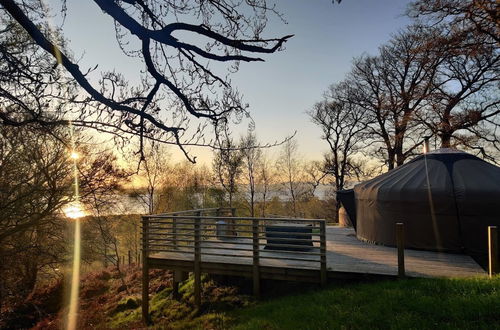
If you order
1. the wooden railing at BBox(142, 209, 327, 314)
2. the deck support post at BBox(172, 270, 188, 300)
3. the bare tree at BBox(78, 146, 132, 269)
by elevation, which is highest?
the bare tree at BBox(78, 146, 132, 269)

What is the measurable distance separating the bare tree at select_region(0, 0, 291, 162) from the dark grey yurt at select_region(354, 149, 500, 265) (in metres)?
5.66

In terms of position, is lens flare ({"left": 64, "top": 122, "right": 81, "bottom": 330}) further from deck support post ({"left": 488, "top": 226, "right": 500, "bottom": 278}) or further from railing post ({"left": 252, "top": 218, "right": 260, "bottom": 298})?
deck support post ({"left": 488, "top": 226, "right": 500, "bottom": 278})

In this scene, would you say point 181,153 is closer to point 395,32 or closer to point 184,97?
point 184,97

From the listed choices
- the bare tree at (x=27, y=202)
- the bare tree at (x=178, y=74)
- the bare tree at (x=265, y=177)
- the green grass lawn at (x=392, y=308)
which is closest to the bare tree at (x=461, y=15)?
the green grass lawn at (x=392, y=308)

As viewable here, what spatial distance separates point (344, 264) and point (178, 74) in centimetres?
439

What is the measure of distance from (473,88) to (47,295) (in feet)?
57.9

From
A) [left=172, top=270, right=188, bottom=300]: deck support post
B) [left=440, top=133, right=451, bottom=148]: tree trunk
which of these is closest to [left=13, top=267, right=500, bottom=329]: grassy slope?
[left=172, top=270, right=188, bottom=300]: deck support post

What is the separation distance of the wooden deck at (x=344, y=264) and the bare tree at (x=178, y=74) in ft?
10.3

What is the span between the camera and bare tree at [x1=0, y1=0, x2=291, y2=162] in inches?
88.0

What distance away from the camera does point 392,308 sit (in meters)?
3.82

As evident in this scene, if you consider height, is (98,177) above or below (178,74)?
below

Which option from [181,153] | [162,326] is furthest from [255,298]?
[181,153]

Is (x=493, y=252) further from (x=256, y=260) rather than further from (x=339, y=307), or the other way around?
(x=256, y=260)

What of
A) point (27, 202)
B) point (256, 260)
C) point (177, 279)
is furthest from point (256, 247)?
point (27, 202)
